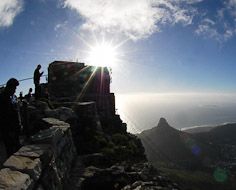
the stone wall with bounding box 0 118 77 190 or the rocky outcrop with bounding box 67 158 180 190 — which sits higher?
the stone wall with bounding box 0 118 77 190

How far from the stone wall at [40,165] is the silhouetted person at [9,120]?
2.34 feet

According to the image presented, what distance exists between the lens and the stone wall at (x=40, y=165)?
6003 mm

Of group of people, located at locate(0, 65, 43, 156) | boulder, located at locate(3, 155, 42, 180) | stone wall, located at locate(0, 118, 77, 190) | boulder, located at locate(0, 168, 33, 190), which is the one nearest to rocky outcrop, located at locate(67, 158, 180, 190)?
stone wall, located at locate(0, 118, 77, 190)

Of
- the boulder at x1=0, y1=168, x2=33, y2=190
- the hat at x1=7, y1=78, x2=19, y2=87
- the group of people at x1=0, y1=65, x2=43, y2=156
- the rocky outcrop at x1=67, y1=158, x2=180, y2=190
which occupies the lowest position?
the rocky outcrop at x1=67, y1=158, x2=180, y2=190

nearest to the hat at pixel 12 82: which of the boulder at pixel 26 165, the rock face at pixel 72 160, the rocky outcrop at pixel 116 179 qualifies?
the rock face at pixel 72 160

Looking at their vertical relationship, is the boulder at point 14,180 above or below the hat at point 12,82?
below

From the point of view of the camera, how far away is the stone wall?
600cm

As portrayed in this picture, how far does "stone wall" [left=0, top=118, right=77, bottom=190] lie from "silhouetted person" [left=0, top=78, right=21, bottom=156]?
A: 0.71 meters

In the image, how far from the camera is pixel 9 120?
9172 millimetres

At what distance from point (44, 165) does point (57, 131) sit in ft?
7.78

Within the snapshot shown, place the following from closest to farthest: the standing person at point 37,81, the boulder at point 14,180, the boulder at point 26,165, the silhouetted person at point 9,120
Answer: the boulder at point 14,180 < the boulder at point 26,165 < the silhouetted person at point 9,120 < the standing person at point 37,81

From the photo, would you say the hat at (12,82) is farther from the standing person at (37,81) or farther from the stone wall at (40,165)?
the standing person at (37,81)

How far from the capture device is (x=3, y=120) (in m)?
9.07

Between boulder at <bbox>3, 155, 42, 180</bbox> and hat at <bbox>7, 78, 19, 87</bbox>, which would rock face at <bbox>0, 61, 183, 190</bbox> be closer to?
boulder at <bbox>3, 155, 42, 180</bbox>
